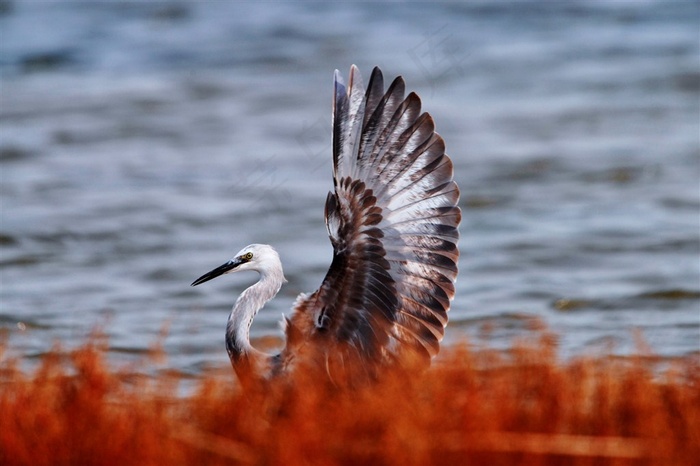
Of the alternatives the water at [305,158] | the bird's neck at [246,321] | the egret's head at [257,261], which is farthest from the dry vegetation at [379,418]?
the egret's head at [257,261]

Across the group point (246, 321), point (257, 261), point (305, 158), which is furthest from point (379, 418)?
point (305, 158)

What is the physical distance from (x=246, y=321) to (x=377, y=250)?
2.92ft

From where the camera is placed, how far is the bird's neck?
5.74 metres

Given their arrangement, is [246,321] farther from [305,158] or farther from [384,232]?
[305,158]

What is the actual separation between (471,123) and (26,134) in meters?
5.81

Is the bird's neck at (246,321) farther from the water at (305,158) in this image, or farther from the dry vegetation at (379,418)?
the dry vegetation at (379,418)

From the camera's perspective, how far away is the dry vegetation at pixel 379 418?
3.68 m

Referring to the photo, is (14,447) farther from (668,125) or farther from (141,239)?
(668,125)

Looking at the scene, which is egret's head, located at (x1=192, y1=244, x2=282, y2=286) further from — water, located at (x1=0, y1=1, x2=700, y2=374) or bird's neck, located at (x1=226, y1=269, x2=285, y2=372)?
water, located at (x1=0, y1=1, x2=700, y2=374)

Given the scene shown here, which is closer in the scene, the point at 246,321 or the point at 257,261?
the point at 246,321

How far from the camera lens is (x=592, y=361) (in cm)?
457

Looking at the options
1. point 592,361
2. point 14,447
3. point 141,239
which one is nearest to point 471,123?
point 141,239

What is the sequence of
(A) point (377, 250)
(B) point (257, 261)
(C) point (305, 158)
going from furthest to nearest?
(C) point (305, 158) → (B) point (257, 261) → (A) point (377, 250)

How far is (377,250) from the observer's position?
554 centimetres
